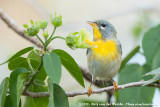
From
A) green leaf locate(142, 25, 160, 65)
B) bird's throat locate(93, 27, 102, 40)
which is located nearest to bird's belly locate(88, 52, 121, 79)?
bird's throat locate(93, 27, 102, 40)

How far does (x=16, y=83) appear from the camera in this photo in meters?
1.71

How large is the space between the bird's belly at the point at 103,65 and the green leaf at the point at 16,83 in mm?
1422

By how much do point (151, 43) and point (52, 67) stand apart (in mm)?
1459

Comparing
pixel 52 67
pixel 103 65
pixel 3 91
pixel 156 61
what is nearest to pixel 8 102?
pixel 3 91

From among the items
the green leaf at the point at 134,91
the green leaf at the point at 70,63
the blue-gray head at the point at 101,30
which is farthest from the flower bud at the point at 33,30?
the blue-gray head at the point at 101,30

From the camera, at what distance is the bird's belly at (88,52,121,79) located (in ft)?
10.0

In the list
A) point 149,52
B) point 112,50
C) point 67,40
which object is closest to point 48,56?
point 67,40

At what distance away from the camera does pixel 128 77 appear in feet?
8.70

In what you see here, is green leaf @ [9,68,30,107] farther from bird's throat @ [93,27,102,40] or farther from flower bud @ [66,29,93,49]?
bird's throat @ [93,27,102,40]

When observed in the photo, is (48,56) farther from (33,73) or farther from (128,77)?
(128,77)

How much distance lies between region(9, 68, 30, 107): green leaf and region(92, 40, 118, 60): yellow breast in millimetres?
1427

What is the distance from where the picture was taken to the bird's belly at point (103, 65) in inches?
120

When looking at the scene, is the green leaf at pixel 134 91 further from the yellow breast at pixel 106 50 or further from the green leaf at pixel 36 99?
the green leaf at pixel 36 99

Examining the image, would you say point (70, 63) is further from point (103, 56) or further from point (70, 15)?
point (70, 15)
